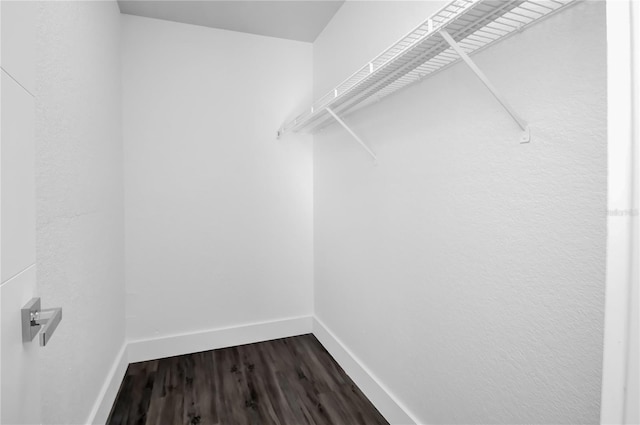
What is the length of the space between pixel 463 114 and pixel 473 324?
81 centimetres

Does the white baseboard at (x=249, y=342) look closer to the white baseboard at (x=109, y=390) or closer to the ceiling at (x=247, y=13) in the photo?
the white baseboard at (x=109, y=390)

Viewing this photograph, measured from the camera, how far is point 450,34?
0.98m

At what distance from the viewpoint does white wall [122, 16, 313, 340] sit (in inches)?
93.0

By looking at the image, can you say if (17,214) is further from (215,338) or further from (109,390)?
(215,338)

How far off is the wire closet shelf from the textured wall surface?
3.76ft

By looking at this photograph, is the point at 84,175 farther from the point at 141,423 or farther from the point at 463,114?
the point at 463,114

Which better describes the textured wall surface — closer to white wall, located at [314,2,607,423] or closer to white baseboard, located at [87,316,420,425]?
white baseboard, located at [87,316,420,425]

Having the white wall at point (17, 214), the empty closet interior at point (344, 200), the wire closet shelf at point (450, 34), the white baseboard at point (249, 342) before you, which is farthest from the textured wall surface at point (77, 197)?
the wire closet shelf at point (450, 34)

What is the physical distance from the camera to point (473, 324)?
1.24 meters

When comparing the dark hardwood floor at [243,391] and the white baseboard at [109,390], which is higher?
the white baseboard at [109,390]

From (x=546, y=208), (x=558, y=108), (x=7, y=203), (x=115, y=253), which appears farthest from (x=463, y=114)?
(x=115, y=253)

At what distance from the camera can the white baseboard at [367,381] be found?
1671 mm

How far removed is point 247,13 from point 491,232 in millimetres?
2194

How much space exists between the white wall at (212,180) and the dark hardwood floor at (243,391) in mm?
313
